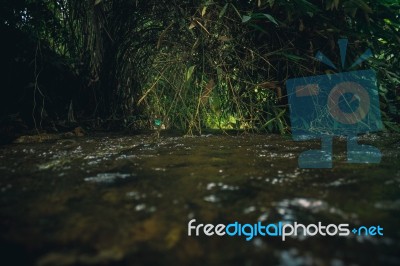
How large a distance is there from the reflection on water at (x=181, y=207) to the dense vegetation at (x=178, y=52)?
1026 millimetres

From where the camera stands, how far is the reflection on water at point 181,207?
1.45 feet

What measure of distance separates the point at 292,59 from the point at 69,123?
156 centimetres

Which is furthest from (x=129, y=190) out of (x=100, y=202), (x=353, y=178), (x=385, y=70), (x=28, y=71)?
Answer: (x=385, y=70)

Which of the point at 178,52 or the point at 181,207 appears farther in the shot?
the point at 178,52

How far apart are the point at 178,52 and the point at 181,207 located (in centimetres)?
168

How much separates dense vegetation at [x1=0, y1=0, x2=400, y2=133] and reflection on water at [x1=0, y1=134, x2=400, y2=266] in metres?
1.03

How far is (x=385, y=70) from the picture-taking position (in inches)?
89.4

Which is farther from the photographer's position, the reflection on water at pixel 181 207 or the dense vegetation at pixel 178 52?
the dense vegetation at pixel 178 52

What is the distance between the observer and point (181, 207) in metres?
0.61

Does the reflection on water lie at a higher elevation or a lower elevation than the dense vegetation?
lower

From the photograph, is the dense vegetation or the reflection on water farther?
the dense vegetation

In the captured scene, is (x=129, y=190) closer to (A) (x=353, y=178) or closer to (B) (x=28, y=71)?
(A) (x=353, y=178)

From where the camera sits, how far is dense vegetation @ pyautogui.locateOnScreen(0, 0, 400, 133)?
6.56ft

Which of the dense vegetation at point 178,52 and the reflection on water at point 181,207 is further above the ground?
the dense vegetation at point 178,52
